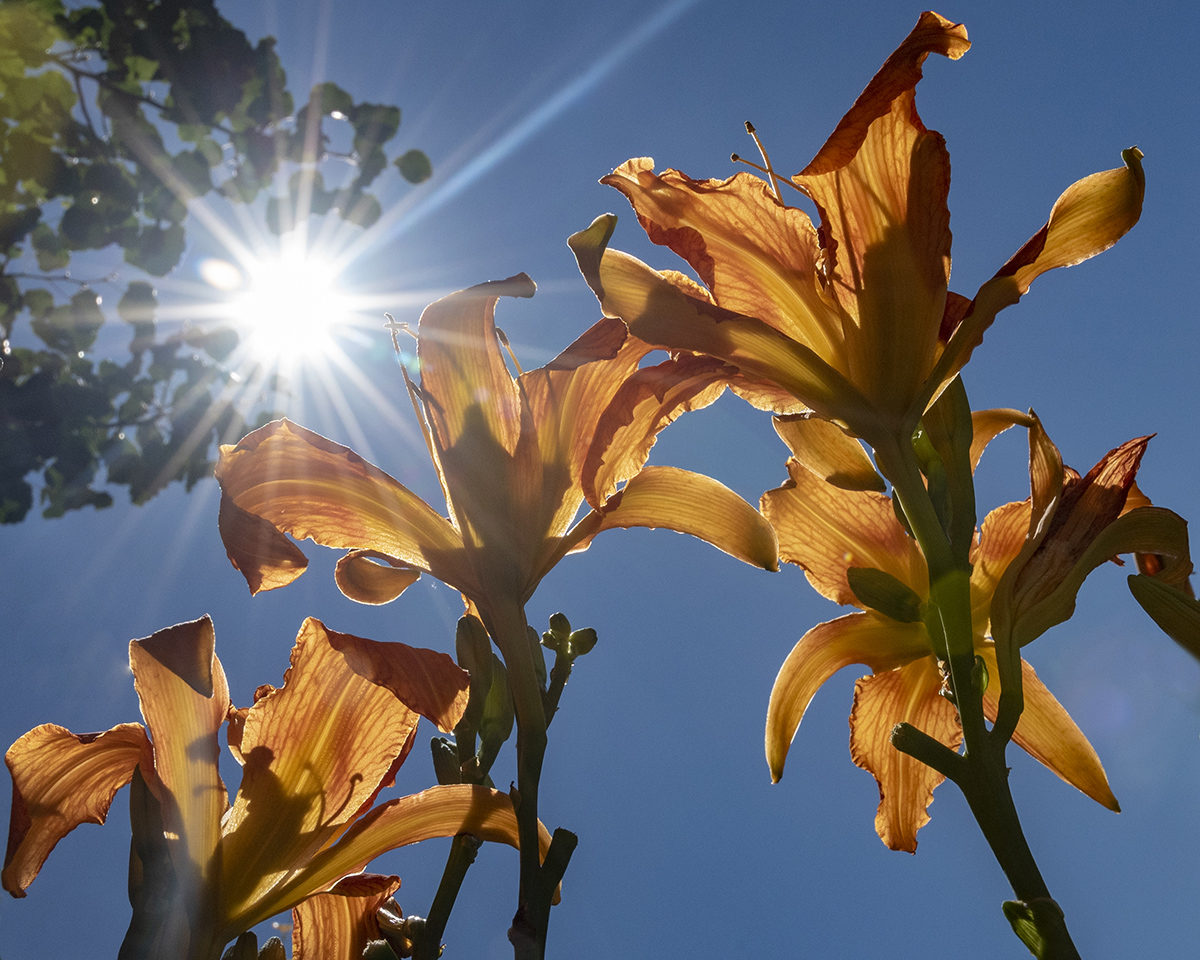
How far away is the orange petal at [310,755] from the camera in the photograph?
3.83 feet

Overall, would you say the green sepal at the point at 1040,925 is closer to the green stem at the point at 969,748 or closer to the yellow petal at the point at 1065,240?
the green stem at the point at 969,748

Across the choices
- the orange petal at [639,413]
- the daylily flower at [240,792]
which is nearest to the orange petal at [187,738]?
the daylily flower at [240,792]

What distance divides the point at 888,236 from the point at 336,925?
4.52ft

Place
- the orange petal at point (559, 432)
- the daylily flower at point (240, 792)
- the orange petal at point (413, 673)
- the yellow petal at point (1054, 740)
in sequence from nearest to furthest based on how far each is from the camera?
the orange petal at point (413, 673) → the daylily flower at point (240, 792) → the orange petal at point (559, 432) → the yellow petal at point (1054, 740)

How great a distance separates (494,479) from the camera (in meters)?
1.17

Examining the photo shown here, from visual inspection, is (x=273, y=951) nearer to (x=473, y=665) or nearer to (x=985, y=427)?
(x=473, y=665)

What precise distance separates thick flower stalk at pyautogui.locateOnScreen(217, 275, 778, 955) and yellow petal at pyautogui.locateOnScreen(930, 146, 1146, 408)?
34 centimetres

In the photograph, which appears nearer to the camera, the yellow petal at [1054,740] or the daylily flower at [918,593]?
the daylily flower at [918,593]

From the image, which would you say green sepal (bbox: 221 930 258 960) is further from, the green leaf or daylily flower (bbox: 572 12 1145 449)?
the green leaf

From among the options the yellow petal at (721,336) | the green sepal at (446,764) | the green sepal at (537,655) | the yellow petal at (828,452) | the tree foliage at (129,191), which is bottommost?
the green sepal at (446,764)

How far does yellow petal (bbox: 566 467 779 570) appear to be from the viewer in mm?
1156

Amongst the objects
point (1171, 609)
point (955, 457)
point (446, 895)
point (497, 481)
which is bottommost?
point (446, 895)

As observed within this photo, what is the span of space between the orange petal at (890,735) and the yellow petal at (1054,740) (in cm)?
10

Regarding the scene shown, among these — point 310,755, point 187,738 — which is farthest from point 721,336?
point 187,738
